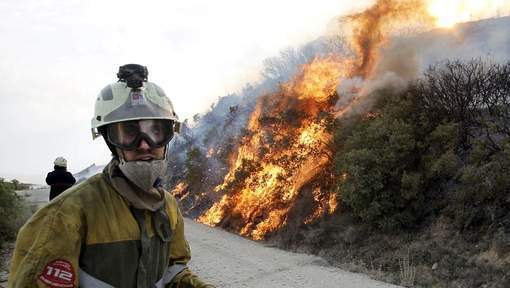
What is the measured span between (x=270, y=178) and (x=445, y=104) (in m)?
7.31

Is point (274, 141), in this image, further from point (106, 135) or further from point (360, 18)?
point (106, 135)

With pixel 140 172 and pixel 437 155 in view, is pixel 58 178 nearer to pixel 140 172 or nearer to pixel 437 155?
pixel 140 172

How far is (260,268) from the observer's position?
1195 cm

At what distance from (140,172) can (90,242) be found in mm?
415

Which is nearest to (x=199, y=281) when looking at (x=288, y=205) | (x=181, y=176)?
(x=288, y=205)

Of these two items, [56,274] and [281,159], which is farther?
[281,159]

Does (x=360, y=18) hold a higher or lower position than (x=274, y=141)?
higher

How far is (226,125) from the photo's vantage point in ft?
82.0

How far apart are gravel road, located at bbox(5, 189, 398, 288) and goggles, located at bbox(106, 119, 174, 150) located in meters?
7.99

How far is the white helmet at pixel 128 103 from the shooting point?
94.5 inches

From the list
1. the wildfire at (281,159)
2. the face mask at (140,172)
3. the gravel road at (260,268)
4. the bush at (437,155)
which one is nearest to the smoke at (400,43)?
the wildfire at (281,159)

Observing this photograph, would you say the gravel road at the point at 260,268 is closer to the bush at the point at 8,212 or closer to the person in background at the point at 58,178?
the person in background at the point at 58,178

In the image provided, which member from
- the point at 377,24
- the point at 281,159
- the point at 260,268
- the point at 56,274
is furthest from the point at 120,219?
the point at 377,24

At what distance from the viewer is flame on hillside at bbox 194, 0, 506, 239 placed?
17.5 meters
